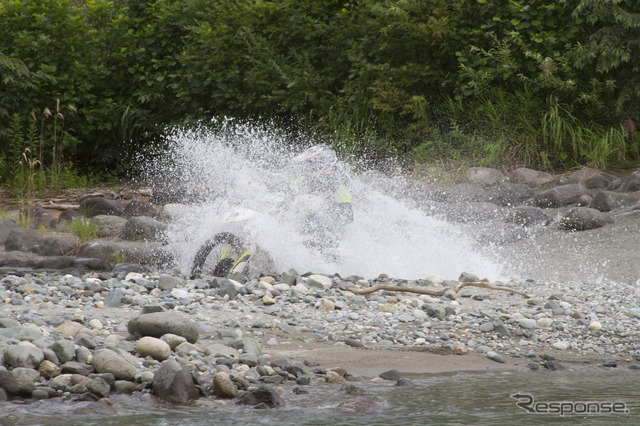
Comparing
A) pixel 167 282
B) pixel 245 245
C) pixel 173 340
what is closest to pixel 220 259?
pixel 245 245

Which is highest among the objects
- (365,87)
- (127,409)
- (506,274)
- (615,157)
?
(365,87)

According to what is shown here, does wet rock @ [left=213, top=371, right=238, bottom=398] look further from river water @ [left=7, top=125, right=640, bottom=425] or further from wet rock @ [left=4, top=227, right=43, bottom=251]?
wet rock @ [left=4, top=227, right=43, bottom=251]

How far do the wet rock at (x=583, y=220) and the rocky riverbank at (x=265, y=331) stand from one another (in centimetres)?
148

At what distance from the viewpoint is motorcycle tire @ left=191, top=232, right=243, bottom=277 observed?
6.51 m

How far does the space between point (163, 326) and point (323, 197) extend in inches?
112

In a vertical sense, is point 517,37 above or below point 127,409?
above

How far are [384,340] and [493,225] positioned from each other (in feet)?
14.7

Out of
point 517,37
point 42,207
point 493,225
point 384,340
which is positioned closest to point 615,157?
point 517,37

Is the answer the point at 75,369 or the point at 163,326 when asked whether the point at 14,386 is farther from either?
the point at 163,326

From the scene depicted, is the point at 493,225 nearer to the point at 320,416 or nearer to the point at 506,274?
the point at 506,274


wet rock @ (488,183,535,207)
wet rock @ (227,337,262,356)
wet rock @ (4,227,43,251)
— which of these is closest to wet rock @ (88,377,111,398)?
wet rock @ (227,337,262,356)

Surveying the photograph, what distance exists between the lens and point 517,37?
429 inches

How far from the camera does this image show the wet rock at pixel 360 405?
11.1 ft

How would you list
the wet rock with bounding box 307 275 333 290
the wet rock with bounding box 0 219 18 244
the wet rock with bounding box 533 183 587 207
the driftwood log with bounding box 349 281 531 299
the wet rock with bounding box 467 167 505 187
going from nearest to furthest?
the driftwood log with bounding box 349 281 531 299 < the wet rock with bounding box 307 275 333 290 < the wet rock with bounding box 0 219 18 244 < the wet rock with bounding box 533 183 587 207 < the wet rock with bounding box 467 167 505 187
